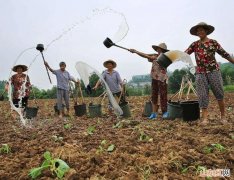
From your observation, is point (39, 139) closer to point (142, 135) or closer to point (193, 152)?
point (142, 135)

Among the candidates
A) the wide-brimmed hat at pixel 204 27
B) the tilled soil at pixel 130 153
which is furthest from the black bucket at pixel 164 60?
the tilled soil at pixel 130 153

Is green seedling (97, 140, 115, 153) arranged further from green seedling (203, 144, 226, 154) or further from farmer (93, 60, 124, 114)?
farmer (93, 60, 124, 114)

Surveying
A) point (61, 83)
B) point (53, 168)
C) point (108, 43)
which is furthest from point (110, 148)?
point (61, 83)

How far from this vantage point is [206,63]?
5961 millimetres

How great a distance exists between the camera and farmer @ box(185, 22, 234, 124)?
234 inches

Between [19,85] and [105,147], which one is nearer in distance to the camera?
[105,147]

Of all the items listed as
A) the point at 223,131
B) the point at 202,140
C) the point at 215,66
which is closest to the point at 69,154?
the point at 202,140

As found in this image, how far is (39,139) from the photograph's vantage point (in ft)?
17.0

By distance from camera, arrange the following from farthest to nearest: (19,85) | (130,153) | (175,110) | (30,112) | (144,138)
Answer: (30,112) < (19,85) < (175,110) < (144,138) < (130,153)

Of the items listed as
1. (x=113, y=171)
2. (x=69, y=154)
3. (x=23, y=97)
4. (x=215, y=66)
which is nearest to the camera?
(x=113, y=171)

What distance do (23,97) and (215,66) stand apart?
4.73 metres

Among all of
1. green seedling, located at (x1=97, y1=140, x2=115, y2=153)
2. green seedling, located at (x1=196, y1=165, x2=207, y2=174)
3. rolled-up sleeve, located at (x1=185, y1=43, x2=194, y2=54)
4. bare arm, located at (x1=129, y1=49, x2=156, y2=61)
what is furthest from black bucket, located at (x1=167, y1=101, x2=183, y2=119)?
green seedling, located at (x1=196, y1=165, x2=207, y2=174)

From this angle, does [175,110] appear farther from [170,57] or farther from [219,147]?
[219,147]

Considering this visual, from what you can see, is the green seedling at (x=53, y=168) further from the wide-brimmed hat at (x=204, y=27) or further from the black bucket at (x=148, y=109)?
the black bucket at (x=148, y=109)
